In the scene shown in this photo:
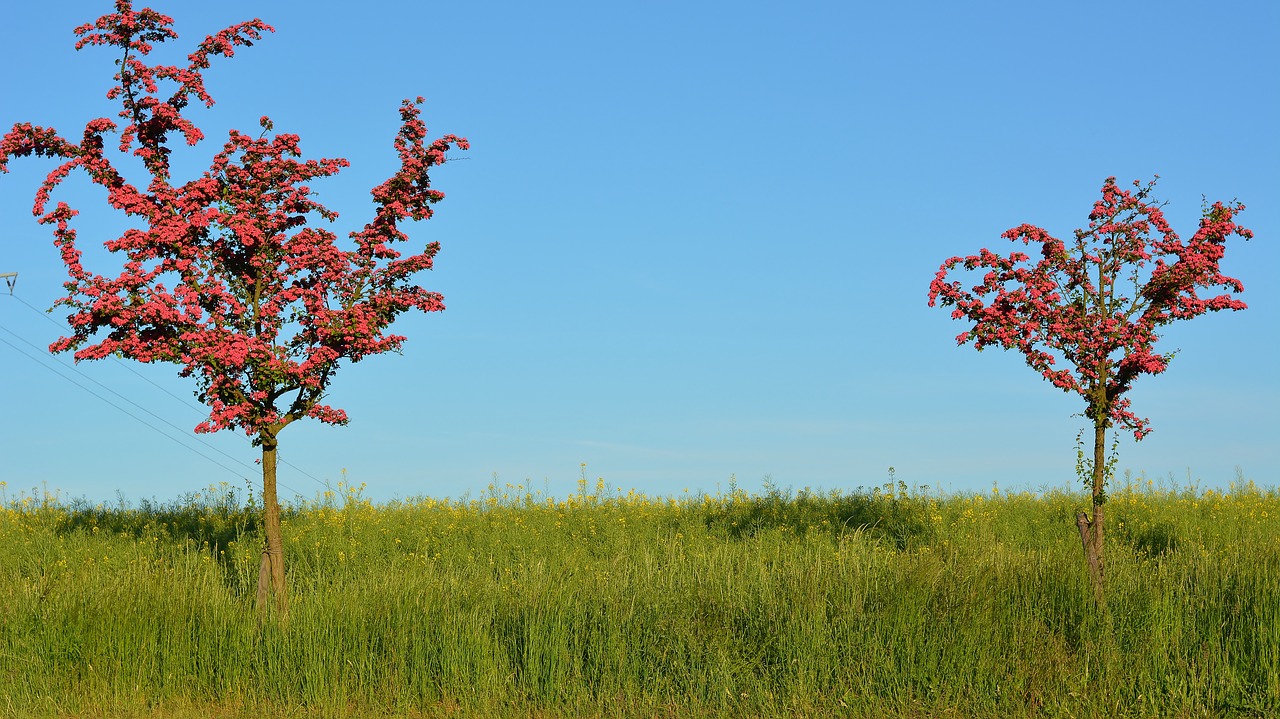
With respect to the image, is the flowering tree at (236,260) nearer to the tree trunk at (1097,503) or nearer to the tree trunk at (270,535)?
the tree trunk at (270,535)

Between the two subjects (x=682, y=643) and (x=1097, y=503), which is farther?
(x=1097, y=503)

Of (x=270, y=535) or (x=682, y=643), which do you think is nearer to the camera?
(x=682, y=643)

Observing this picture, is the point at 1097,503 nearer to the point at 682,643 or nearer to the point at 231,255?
the point at 682,643

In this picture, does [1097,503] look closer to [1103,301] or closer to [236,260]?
[1103,301]

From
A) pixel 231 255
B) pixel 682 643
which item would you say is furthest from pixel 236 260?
pixel 682 643

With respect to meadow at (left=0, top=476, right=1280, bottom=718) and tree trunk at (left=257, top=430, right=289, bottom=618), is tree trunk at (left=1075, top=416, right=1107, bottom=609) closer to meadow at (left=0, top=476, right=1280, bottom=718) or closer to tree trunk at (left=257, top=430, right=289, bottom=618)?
meadow at (left=0, top=476, right=1280, bottom=718)

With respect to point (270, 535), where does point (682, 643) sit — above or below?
below

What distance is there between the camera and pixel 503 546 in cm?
1755

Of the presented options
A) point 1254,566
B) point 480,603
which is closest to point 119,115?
point 480,603

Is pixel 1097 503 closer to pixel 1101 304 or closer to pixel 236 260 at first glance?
pixel 1101 304

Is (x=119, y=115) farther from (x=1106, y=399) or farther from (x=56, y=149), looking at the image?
(x=1106, y=399)

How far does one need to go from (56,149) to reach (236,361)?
3639mm

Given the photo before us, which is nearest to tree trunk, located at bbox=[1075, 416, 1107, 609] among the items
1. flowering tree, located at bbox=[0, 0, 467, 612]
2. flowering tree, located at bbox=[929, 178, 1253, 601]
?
flowering tree, located at bbox=[929, 178, 1253, 601]

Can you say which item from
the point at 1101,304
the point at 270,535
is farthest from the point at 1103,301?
the point at 270,535
